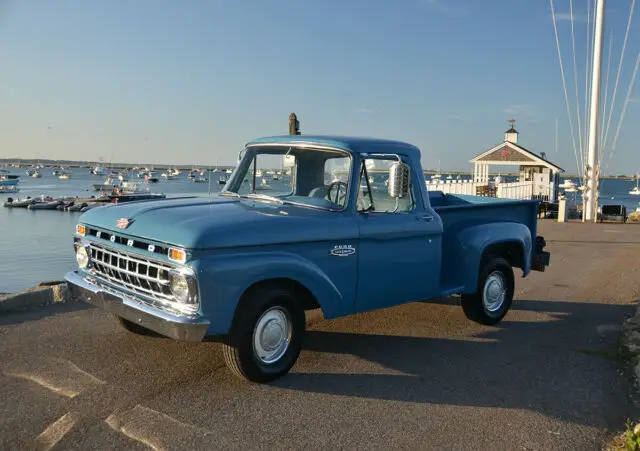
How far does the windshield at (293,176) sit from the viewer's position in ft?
18.0

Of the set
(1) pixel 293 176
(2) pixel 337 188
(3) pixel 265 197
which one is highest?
(1) pixel 293 176

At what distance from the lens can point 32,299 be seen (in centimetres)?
709

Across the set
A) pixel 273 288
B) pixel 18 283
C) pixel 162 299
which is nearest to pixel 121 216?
pixel 162 299

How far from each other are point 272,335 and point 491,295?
3239mm

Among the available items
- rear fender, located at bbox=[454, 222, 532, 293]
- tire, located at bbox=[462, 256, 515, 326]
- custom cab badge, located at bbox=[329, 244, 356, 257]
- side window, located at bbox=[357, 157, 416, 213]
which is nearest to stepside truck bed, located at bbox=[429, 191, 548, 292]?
rear fender, located at bbox=[454, 222, 532, 293]

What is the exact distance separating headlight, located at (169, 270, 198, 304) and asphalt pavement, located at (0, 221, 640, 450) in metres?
0.77

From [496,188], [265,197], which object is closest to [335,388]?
[265,197]

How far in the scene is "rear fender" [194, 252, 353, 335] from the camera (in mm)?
4242

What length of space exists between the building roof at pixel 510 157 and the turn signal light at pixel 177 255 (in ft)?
117

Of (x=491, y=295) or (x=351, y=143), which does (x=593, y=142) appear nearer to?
(x=491, y=295)

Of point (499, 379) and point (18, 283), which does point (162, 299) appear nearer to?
point (499, 379)

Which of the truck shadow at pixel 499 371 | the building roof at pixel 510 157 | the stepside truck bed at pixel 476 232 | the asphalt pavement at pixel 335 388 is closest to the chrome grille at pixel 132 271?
the asphalt pavement at pixel 335 388

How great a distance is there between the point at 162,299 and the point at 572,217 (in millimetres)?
23532

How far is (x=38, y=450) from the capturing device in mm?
3584
